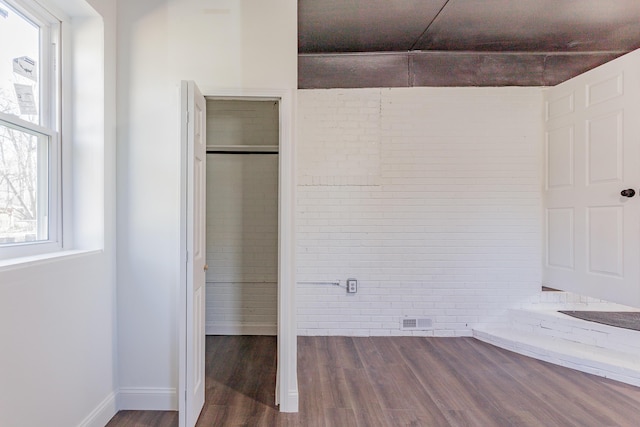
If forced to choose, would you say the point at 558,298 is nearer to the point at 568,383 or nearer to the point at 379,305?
the point at 568,383

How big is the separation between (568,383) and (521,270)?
47.1 inches

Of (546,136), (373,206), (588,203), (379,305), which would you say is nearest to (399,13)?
(373,206)

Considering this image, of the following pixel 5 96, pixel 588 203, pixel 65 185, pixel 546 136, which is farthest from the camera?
pixel 546 136

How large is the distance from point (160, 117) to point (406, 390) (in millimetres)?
2531

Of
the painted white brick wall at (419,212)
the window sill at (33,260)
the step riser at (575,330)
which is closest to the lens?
the window sill at (33,260)

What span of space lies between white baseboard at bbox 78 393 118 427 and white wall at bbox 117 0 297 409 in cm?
8

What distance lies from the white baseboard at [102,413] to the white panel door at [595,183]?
151 inches

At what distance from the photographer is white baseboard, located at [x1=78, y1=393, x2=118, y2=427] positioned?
1891 mm

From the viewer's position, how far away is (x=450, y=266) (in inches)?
140

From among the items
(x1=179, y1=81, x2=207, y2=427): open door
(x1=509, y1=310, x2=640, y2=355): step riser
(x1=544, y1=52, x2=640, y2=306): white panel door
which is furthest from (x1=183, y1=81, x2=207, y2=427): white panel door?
(x1=544, y1=52, x2=640, y2=306): white panel door

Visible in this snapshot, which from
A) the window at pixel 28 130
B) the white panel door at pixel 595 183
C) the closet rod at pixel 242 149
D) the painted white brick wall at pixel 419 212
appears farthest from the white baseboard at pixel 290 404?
the white panel door at pixel 595 183

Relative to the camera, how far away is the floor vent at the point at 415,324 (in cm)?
354

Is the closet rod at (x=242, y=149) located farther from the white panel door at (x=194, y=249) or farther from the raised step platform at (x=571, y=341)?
the raised step platform at (x=571, y=341)

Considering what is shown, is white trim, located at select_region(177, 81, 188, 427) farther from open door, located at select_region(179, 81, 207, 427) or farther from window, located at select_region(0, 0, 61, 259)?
window, located at select_region(0, 0, 61, 259)
